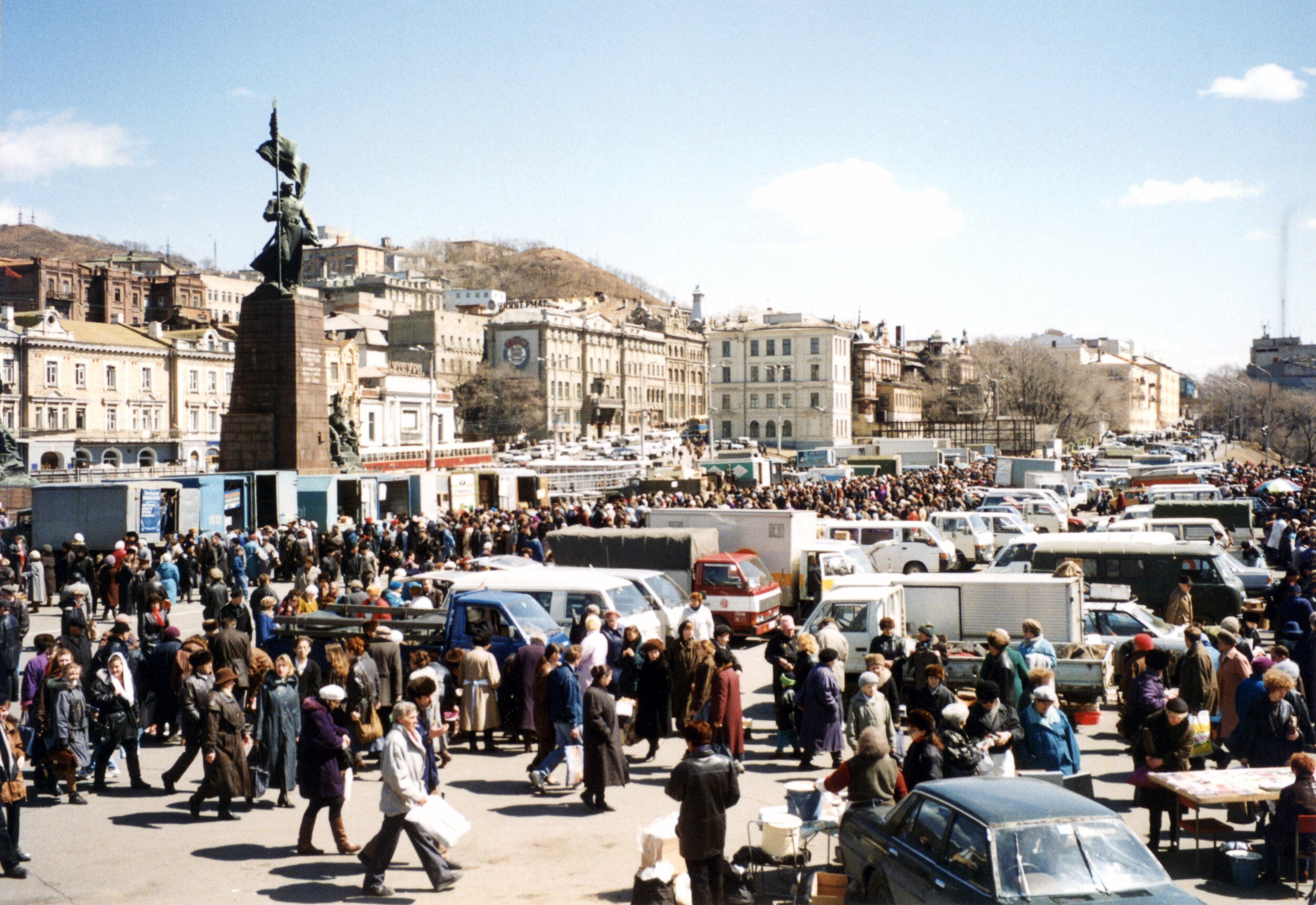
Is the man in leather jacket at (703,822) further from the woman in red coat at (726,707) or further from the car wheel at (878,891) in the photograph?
the woman in red coat at (726,707)

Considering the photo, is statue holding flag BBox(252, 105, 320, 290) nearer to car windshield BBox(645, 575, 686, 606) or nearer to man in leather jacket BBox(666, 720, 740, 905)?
car windshield BBox(645, 575, 686, 606)

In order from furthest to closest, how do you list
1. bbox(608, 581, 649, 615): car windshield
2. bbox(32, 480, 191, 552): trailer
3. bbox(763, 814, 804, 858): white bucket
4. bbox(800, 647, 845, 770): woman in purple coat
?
bbox(32, 480, 191, 552): trailer → bbox(608, 581, 649, 615): car windshield → bbox(800, 647, 845, 770): woman in purple coat → bbox(763, 814, 804, 858): white bucket

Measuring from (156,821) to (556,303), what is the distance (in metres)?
149

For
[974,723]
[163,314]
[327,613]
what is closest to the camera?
[974,723]

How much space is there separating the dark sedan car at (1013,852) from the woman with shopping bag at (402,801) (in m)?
3.08

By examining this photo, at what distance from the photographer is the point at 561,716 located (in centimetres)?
1061

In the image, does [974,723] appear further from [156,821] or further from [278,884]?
[156,821]

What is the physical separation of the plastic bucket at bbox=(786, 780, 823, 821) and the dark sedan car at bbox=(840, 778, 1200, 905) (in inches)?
73.2

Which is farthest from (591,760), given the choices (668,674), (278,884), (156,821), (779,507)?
(779,507)

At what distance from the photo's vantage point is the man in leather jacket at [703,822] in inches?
297

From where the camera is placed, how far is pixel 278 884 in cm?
831

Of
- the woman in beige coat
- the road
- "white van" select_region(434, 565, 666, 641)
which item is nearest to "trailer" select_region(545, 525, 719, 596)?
"white van" select_region(434, 565, 666, 641)

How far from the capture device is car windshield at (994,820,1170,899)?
19.7ft

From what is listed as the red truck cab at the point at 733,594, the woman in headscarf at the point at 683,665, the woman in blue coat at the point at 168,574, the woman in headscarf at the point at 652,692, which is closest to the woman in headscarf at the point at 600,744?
the woman in headscarf at the point at 652,692
